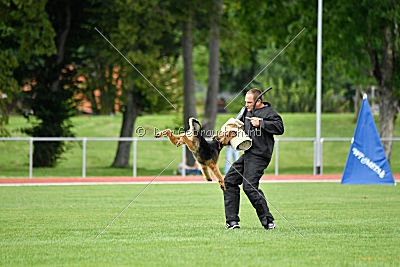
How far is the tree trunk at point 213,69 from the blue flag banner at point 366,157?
10659mm

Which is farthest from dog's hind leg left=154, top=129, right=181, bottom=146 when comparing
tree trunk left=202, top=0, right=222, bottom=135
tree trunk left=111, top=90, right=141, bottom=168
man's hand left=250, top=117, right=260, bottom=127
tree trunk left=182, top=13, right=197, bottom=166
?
tree trunk left=111, top=90, right=141, bottom=168

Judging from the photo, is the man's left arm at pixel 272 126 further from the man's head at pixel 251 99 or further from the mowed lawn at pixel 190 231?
the mowed lawn at pixel 190 231

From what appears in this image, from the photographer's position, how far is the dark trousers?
9852 mm

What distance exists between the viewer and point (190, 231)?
32.8 feet

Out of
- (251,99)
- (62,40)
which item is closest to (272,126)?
(251,99)

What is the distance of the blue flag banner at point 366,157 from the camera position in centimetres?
1834

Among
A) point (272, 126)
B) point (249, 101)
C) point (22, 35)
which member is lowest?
point (272, 126)

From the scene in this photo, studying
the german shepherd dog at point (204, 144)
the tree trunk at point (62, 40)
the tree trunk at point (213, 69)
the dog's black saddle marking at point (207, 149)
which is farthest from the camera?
the tree trunk at point (213, 69)

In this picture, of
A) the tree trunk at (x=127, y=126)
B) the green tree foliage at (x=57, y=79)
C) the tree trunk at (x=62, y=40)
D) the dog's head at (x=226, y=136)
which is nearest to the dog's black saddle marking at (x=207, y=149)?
the dog's head at (x=226, y=136)

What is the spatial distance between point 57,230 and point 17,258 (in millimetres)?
2418

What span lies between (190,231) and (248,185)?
3.14ft

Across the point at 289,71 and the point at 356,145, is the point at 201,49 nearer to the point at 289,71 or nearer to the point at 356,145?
the point at 289,71

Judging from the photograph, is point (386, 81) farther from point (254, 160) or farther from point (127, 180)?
point (254, 160)

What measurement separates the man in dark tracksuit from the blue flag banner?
8562 mm
